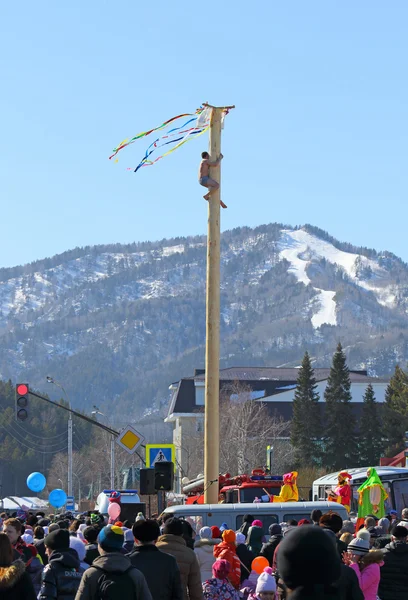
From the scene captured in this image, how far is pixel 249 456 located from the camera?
93938 millimetres

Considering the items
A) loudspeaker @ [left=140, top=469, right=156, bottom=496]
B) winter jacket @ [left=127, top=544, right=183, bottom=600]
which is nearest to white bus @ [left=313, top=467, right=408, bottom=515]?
loudspeaker @ [left=140, top=469, right=156, bottom=496]

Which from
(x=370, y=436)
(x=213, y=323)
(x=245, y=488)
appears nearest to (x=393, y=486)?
(x=245, y=488)

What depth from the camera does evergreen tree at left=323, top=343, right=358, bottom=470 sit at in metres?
99.1

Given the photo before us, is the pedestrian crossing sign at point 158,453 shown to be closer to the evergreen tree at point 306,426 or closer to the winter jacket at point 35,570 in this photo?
the winter jacket at point 35,570

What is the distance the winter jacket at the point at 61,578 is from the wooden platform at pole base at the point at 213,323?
445 inches

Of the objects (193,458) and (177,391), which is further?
(177,391)

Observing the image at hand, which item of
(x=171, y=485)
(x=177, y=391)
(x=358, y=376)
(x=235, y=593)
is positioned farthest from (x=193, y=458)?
(x=235, y=593)

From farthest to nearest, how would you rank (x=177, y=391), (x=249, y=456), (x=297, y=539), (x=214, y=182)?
(x=177, y=391), (x=249, y=456), (x=214, y=182), (x=297, y=539)

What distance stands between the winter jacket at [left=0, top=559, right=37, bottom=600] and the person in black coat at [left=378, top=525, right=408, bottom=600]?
4432 mm

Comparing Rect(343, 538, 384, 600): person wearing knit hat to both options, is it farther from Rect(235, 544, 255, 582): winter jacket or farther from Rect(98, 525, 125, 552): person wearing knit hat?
Rect(235, 544, 255, 582): winter jacket

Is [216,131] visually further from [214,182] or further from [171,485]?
[171,485]

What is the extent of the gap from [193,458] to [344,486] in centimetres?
7685

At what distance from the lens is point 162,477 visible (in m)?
23.5

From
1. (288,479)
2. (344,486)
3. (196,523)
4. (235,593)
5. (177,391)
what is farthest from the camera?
(177,391)
